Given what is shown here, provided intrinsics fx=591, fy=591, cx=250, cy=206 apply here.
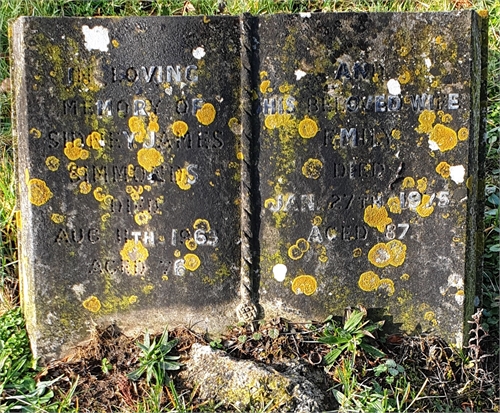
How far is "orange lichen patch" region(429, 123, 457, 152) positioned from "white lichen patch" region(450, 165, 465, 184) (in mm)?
122

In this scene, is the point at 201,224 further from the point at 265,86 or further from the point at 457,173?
the point at 457,173

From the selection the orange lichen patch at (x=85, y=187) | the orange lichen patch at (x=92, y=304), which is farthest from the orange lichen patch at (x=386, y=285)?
the orange lichen patch at (x=85, y=187)

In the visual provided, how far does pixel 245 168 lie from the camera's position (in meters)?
3.41

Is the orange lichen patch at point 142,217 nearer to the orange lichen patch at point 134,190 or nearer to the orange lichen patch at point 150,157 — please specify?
the orange lichen patch at point 134,190

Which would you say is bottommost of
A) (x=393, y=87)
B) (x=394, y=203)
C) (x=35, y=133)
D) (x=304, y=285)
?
(x=304, y=285)

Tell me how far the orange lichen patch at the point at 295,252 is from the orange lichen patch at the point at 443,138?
3.22 ft

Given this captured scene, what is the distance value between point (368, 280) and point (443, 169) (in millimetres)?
781

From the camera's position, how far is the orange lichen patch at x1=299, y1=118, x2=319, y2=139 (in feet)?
11.1

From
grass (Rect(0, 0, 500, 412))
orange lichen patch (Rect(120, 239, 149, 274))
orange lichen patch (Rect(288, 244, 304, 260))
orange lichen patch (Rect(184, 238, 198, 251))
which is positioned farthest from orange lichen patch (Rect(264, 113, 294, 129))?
grass (Rect(0, 0, 500, 412))

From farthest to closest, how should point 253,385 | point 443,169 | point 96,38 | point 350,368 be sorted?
point 443,169 < point 96,38 < point 350,368 < point 253,385

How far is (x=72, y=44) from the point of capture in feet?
11.0

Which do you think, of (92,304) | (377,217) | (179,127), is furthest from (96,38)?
(377,217)

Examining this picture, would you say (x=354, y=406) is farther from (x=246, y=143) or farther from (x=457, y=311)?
(x=246, y=143)

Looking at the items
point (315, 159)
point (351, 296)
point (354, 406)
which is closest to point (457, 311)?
point (351, 296)
